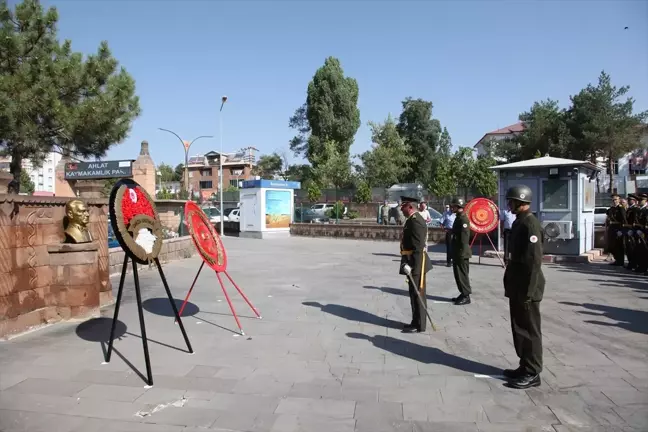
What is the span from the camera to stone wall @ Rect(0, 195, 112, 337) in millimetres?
5945

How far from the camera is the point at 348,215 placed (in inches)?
1189

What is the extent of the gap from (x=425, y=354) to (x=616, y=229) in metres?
9.75

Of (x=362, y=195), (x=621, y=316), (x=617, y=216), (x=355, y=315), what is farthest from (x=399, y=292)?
(x=362, y=195)

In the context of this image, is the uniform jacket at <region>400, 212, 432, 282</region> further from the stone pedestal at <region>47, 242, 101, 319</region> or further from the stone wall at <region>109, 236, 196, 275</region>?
the stone wall at <region>109, 236, 196, 275</region>

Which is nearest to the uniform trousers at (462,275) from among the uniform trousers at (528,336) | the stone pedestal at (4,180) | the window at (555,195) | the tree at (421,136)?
the uniform trousers at (528,336)

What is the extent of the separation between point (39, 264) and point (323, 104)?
43545mm

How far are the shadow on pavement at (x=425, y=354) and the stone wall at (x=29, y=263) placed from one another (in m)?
4.15

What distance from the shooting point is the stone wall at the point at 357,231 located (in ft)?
67.4

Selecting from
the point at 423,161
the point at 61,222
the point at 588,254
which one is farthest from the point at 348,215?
the point at 423,161

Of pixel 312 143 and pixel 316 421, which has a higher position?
pixel 312 143

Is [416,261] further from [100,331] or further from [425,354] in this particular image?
[100,331]

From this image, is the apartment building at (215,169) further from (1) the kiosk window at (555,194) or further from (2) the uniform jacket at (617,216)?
(2) the uniform jacket at (617,216)

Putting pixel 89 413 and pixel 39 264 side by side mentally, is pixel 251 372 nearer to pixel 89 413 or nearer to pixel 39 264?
pixel 89 413

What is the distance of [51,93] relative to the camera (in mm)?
14586
